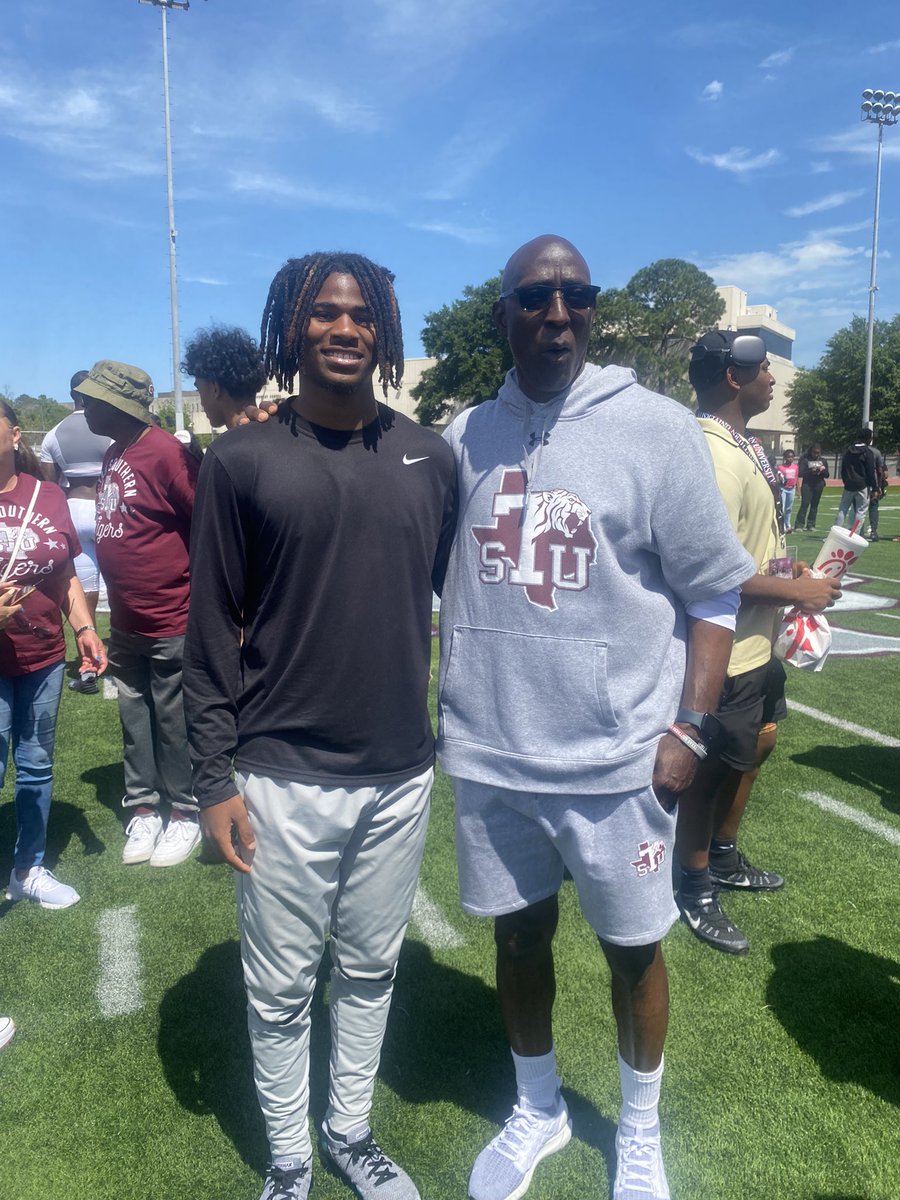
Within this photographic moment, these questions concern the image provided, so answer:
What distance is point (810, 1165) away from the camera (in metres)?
2.26

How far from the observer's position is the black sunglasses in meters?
1.97

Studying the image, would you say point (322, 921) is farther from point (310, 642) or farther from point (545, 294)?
point (545, 294)

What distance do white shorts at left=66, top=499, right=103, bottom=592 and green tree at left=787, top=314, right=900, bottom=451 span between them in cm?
5515

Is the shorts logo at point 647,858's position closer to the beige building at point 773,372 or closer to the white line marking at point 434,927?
the white line marking at point 434,927

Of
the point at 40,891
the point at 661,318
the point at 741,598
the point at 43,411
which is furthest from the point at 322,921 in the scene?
the point at 43,411

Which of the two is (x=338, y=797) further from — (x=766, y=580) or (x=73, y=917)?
(x=73, y=917)

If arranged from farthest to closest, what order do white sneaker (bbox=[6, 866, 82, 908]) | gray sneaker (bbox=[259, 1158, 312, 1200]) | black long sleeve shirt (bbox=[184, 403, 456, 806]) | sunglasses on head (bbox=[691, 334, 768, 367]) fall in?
white sneaker (bbox=[6, 866, 82, 908]) < sunglasses on head (bbox=[691, 334, 768, 367]) < gray sneaker (bbox=[259, 1158, 312, 1200]) < black long sleeve shirt (bbox=[184, 403, 456, 806])

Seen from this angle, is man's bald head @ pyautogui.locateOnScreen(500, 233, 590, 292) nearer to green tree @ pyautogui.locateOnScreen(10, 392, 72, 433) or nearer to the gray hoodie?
the gray hoodie

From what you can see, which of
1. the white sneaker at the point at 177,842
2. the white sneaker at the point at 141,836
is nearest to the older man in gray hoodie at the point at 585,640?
the white sneaker at the point at 177,842

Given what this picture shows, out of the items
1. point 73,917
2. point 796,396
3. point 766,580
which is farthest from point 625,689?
point 796,396

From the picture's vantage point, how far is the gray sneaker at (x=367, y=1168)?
2.14m

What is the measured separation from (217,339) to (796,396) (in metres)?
65.5

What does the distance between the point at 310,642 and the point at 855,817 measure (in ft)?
11.7

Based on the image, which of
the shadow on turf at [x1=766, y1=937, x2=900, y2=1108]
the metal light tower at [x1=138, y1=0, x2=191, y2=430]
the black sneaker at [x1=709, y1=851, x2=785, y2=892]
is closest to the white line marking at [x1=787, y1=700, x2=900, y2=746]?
the black sneaker at [x1=709, y1=851, x2=785, y2=892]
